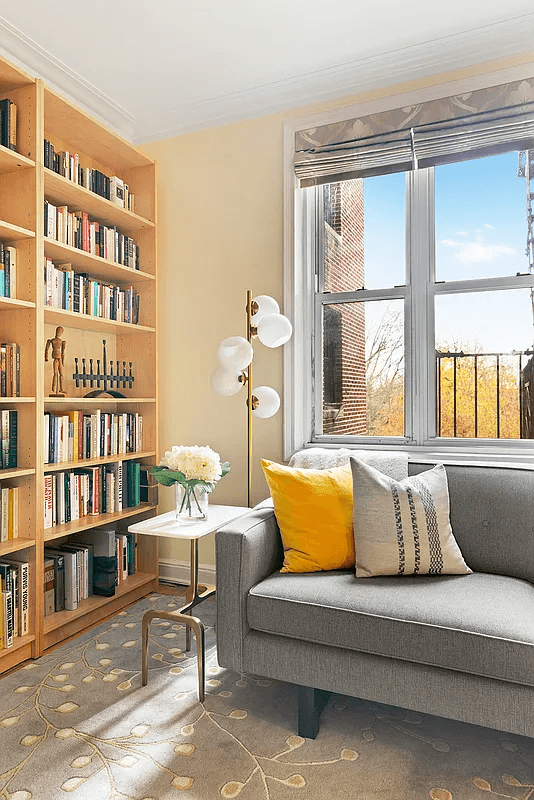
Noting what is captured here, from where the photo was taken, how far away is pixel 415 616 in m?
1.70

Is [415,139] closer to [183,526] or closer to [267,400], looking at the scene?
→ [267,400]

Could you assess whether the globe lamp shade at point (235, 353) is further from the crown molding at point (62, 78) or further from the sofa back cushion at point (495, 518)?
the crown molding at point (62, 78)

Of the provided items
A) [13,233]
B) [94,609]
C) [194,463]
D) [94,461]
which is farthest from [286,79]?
[94,609]

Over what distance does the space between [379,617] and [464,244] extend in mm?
1903

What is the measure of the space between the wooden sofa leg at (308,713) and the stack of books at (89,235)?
219 cm

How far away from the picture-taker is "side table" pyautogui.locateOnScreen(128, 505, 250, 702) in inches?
82.8

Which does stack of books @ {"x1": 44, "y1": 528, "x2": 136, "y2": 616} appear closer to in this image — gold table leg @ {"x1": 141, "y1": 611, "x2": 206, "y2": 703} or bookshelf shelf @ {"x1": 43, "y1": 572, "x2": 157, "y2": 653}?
bookshelf shelf @ {"x1": 43, "y1": 572, "x2": 157, "y2": 653}

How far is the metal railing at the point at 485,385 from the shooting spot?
266cm

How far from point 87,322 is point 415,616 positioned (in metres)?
2.12

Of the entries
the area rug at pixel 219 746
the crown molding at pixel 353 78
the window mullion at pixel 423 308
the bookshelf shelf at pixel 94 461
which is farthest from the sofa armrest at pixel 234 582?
the crown molding at pixel 353 78

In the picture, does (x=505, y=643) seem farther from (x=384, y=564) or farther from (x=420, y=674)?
(x=384, y=564)

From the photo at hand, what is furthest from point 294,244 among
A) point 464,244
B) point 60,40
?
point 60,40

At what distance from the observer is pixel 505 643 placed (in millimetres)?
1565

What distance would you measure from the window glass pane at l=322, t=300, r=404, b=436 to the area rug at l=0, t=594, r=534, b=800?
136cm
